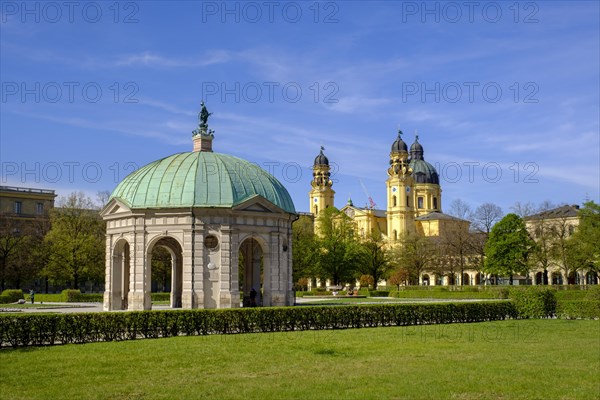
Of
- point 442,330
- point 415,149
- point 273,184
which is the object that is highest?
point 415,149

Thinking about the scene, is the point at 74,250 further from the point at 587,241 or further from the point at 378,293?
the point at 587,241

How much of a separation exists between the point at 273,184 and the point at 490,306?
14.4 meters

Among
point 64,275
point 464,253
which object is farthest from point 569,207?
point 64,275

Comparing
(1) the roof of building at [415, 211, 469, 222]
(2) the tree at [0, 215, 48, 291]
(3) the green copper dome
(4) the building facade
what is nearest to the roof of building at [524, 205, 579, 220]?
(4) the building facade

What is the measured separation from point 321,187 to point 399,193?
71.4 ft

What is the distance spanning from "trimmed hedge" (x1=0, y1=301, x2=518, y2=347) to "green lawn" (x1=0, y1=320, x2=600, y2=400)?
1.32 metres

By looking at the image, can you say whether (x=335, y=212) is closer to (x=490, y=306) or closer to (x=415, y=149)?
(x=490, y=306)

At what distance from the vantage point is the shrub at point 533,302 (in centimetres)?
Result: 3856

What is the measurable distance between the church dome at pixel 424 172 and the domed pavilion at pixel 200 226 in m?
120

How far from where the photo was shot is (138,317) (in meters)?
26.5

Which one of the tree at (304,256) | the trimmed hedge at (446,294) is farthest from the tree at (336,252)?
the trimmed hedge at (446,294)

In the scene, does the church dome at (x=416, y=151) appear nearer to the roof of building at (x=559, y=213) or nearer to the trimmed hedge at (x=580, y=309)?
the roof of building at (x=559, y=213)

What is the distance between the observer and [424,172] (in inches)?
6280

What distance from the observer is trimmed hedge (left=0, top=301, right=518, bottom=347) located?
79.4ft
